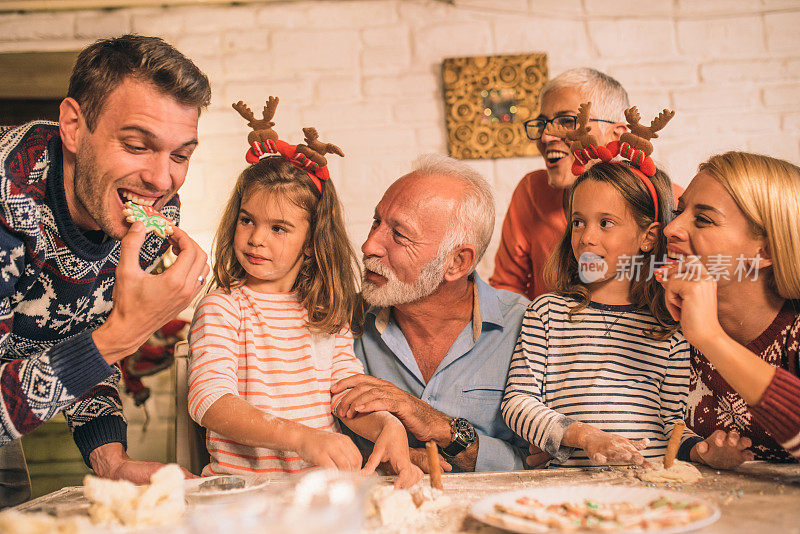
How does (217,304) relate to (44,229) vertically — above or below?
below

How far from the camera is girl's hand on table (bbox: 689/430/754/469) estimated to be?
58.9 inches

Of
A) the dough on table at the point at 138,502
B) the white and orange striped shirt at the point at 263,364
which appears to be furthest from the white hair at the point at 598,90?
the dough on table at the point at 138,502

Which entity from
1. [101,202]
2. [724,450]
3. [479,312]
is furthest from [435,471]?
[101,202]

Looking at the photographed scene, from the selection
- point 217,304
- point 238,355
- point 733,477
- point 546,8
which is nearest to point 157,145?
point 217,304

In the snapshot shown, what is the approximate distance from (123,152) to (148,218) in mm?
176

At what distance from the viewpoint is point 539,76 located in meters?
3.21

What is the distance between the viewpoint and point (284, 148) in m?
2.10

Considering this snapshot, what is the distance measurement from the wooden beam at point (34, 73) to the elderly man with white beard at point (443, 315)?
6.90 feet

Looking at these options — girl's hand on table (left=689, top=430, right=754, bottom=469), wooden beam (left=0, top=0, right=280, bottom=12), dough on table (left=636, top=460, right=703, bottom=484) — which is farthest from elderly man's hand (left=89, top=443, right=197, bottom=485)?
wooden beam (left=0, top=0, right=280, bottom=12)

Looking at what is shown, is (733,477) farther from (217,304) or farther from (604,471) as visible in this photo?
(217,304)

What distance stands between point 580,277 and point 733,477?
69 centimetres

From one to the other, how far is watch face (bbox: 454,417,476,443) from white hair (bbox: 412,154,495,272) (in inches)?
20.4

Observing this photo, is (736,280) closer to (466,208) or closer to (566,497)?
(566,497)

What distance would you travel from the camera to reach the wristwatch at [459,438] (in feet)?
6.26
